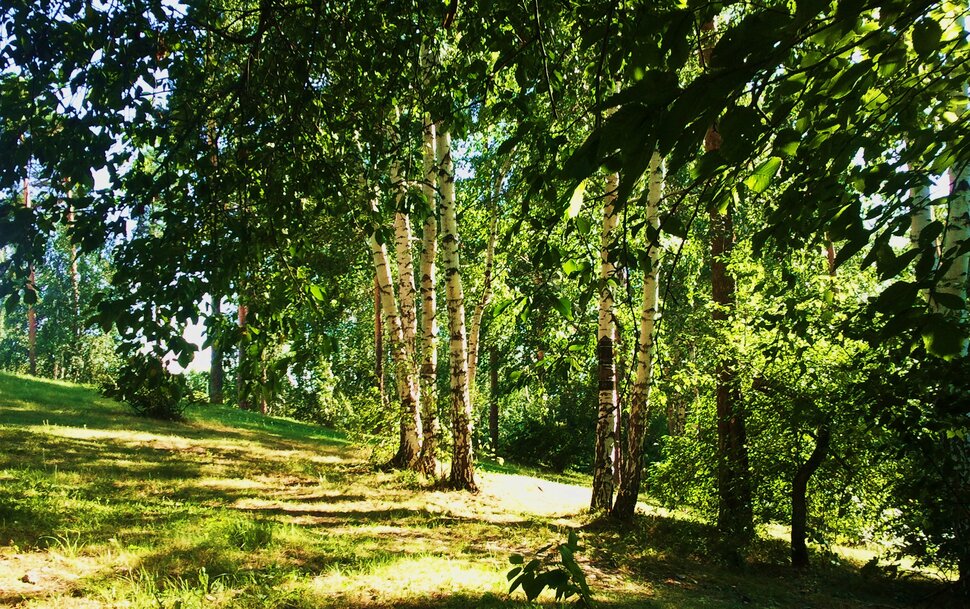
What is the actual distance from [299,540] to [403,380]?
5129 millimetres

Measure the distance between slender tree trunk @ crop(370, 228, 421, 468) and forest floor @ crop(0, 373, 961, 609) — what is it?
1.73ft

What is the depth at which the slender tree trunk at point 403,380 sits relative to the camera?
10.4 m

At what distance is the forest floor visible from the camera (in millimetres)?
4043

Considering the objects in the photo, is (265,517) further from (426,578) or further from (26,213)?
(26,213)

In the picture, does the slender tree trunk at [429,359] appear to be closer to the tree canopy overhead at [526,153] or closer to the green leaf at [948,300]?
the tree canopy overhead at [526,153]

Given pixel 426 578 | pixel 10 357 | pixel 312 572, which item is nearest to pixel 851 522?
pixel 426 578

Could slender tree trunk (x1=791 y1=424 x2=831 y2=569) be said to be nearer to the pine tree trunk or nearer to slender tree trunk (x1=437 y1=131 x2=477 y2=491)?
the pine tree trunk

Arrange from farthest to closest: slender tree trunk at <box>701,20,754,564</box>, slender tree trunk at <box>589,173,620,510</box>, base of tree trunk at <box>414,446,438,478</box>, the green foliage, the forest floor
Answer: base of tree trunk at <box>414,446,438,478</box>, slender tree trunk at <box>589,173,620,510</box>, slender tree trunk at <box>701,20,754,564</box>, the green foliage, the forest floor

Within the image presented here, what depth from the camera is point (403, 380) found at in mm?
10414

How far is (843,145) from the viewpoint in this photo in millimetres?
2150

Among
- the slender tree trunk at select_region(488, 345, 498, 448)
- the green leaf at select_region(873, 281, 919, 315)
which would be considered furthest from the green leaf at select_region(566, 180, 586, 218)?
the slender tree trunk at select_region(488, 345, 498, 448)

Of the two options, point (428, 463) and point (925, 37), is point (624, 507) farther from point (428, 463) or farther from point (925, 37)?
point (925, 37)

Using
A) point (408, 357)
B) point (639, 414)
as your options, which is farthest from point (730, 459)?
point (408, 357)

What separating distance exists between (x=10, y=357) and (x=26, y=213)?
59.4 m
